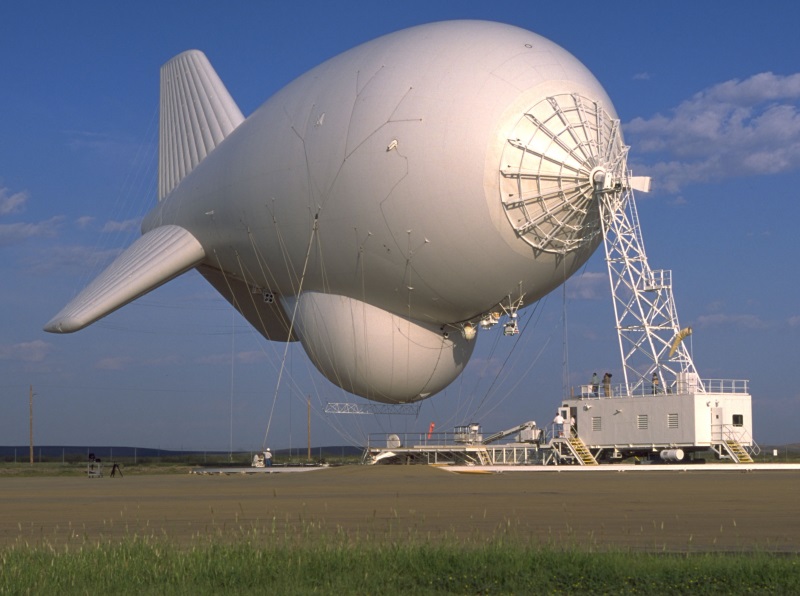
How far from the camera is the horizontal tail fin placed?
117 feet

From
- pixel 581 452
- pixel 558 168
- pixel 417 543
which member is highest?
pixel 558 168

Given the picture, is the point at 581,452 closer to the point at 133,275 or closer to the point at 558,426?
the point at 558,426

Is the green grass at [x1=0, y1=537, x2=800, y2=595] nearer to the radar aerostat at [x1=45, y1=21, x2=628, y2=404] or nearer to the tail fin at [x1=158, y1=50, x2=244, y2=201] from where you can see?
the radar aerostat at [x1=45, y1=21, x2=628, y2=404]

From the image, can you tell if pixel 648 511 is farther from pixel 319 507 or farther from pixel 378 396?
pixel 378 396

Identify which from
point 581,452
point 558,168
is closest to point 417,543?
point 558,168

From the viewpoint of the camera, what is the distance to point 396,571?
8.43 meters

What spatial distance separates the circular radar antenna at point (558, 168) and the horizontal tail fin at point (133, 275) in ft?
45.3

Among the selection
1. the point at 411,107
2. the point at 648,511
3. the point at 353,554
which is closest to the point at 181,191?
the point at 411,107

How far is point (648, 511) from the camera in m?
14.1

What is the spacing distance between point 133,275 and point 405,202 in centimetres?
1242

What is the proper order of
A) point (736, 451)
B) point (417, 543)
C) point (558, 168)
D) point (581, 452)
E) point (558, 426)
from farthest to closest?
point (558, 426)
point (581, 452)
point (736, 451)
point (558, 168)
point (417, 543)

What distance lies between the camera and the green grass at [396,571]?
25.4 feet

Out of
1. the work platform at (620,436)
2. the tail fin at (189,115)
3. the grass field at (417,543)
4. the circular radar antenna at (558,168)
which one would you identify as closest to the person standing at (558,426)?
the work platform at (620,436)

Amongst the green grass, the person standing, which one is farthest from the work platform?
the green grass
